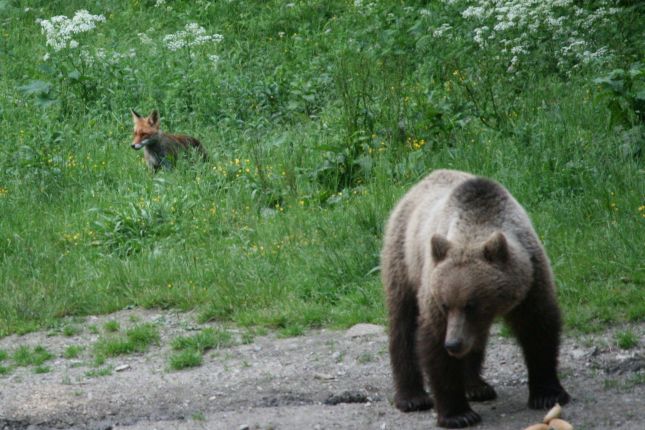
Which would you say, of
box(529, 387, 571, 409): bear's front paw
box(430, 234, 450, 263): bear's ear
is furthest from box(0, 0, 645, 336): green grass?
box(430, 234, 450, 263): bear's ear

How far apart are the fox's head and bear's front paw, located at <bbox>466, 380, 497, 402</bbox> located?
7606 millimetres

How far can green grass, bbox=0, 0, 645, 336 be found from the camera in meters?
8.68

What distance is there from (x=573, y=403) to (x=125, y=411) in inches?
110

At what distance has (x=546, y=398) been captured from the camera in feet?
20.0

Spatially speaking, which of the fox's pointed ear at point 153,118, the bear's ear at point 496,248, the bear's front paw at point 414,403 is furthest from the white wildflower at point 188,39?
the bear's ear at point 496,248

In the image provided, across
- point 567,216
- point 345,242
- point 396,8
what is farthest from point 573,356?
point 396,8

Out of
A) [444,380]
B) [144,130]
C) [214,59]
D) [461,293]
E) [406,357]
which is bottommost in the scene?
[406,357]

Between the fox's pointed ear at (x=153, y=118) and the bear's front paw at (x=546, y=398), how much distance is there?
8.40 metres

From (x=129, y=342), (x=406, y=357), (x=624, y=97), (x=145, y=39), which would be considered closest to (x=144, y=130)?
(x=145, y=39)

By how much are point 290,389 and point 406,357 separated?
0.92 meters

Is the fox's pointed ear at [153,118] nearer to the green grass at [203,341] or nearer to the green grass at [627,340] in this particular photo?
the green grass at [203,341]

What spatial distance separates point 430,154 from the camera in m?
10.7

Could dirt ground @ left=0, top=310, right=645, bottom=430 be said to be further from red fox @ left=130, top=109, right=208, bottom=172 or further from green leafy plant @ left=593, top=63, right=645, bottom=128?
red fox @ left=130, top=109, right=208, bottom=172

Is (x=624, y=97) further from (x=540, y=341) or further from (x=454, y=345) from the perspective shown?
(x=454, y=345)
